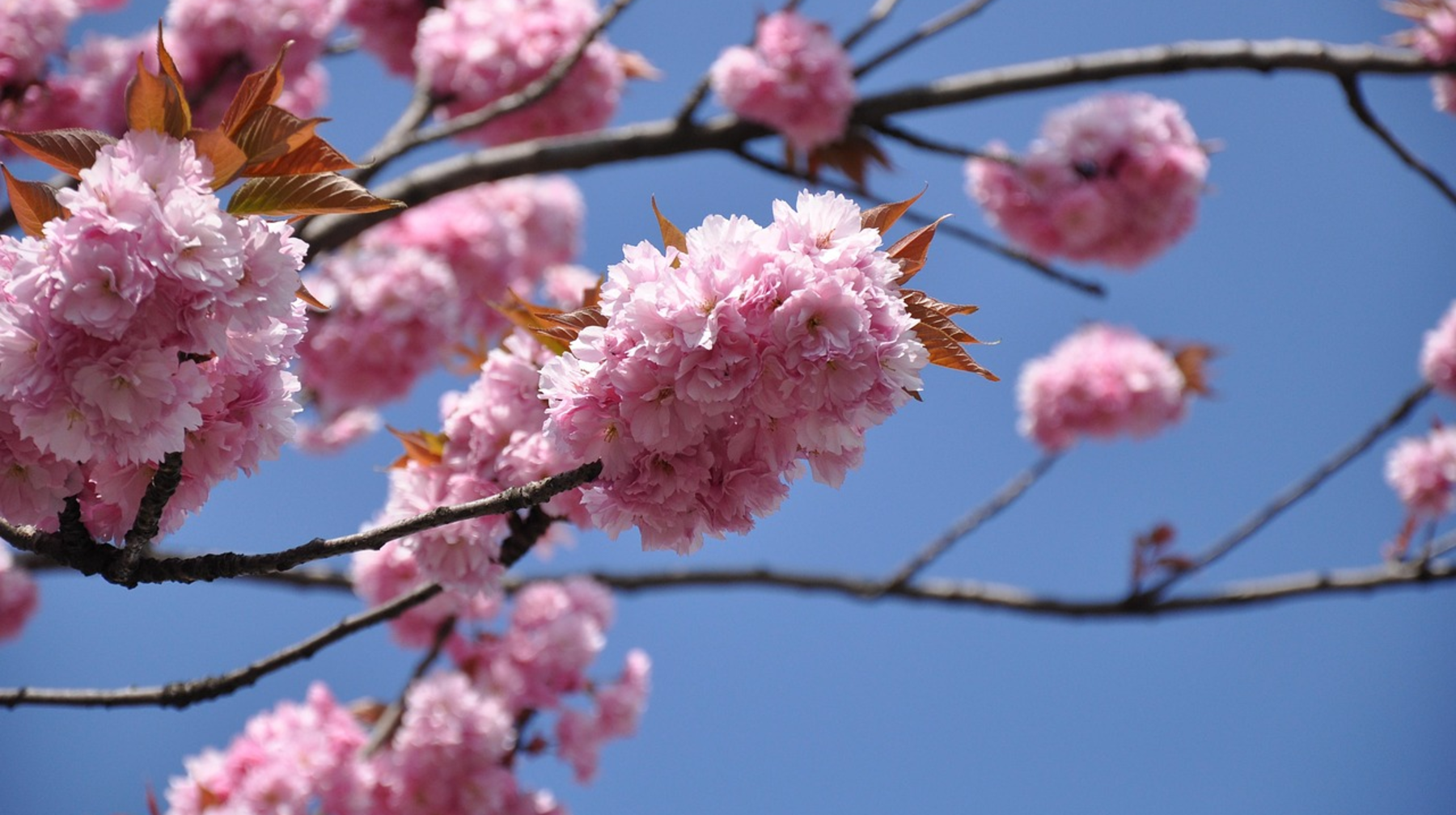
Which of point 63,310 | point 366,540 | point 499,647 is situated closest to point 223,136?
point 63,310

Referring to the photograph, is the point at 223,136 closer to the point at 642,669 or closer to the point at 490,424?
the point at 490,424

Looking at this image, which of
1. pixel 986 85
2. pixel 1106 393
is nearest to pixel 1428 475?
pixel 1106 393

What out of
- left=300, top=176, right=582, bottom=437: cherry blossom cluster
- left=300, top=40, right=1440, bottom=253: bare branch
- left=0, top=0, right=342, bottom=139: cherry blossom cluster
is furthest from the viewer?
left=300, top=176, right=582, bottom=437: cherry blossom cluster

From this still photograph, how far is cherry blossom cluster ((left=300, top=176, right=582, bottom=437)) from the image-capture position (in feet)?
14.5

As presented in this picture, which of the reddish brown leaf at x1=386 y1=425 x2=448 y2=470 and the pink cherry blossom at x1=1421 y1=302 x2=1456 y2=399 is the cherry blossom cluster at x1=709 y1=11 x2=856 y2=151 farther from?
the pink cherry blossom at x1=1421 y1=302 x2=1456 y2=399

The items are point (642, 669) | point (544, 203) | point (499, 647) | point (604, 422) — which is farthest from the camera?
point (544, 203)

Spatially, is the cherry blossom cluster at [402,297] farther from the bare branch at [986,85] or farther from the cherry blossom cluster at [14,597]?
the cherry blossom cluster at [14,597]

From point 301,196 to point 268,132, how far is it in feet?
0.27

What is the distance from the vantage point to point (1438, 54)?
12.3 feet

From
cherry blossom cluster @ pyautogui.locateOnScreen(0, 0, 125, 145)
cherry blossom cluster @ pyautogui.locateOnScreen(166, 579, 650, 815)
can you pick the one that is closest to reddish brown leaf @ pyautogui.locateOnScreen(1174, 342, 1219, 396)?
cherry blossom cluster @ pyautogui.locateOnScreen(166, 579, 650, 815)

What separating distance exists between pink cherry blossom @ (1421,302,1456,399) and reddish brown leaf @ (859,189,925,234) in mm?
4606

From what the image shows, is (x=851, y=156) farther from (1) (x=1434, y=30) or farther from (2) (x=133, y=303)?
(2) (x=133, y=303)

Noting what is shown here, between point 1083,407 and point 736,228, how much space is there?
443 centimetres

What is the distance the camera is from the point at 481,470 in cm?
192
